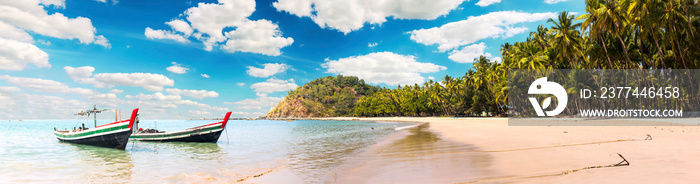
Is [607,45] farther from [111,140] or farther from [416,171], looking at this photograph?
[111,140]

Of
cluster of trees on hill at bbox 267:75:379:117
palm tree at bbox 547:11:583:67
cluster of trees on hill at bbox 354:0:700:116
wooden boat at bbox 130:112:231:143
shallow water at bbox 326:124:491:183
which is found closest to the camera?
shallow water at bbox 326:124:491:183

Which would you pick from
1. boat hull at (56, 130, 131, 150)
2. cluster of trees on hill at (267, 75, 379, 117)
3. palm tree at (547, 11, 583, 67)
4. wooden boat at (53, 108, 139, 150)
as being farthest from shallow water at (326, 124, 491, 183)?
cluster of trees on hill at (267, 75, 379, 117)

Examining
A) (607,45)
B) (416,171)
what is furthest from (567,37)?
(416,171)

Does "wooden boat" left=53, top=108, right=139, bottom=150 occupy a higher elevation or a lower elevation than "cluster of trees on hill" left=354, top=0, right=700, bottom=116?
lower

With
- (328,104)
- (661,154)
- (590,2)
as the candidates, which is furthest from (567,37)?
(328,104)

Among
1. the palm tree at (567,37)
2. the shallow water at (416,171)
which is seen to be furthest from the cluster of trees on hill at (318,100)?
the shallow water at (416,171)

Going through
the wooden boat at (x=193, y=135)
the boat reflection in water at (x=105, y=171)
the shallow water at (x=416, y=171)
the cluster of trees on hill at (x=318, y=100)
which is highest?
the cluster of trees on hill at (x=318, y=100)

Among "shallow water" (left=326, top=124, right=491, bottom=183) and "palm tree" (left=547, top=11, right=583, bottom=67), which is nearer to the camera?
"shallow water" (left=326, top=124, right=491, bottom=183)

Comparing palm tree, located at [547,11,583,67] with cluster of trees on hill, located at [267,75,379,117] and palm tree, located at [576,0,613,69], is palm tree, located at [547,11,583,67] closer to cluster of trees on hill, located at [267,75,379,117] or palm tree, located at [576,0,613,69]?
palm tree, located at [576,0,613,69]

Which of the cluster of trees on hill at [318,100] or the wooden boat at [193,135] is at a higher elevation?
the cluster of trees on hill at [318,100]

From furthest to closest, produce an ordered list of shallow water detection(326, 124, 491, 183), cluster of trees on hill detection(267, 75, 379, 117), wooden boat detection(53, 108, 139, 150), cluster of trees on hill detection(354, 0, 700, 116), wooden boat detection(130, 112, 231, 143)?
cluster of trees on hill detection(267, 75, 379, 117)
cluster of trees on hill detection(354, 0, 700, 116)
wooden boat detection(130, 112, 231, 143)
wooden boat detection(53, 108, 139, 150)
shallow water detection(326, 124, 491, 183)

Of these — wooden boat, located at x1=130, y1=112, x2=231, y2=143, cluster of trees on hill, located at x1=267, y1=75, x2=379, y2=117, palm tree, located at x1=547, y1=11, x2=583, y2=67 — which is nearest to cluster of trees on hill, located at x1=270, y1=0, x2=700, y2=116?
palm tree, located at x1=547, y1=11, x2=583, y2=67

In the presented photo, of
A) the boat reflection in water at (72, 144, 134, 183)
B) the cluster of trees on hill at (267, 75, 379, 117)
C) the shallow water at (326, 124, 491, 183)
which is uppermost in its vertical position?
the cluster of trees on hill at (267, 75, 379, 117)

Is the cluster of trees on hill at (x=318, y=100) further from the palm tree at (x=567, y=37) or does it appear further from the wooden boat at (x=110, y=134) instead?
the wooden boat at (x=110, y=134)
